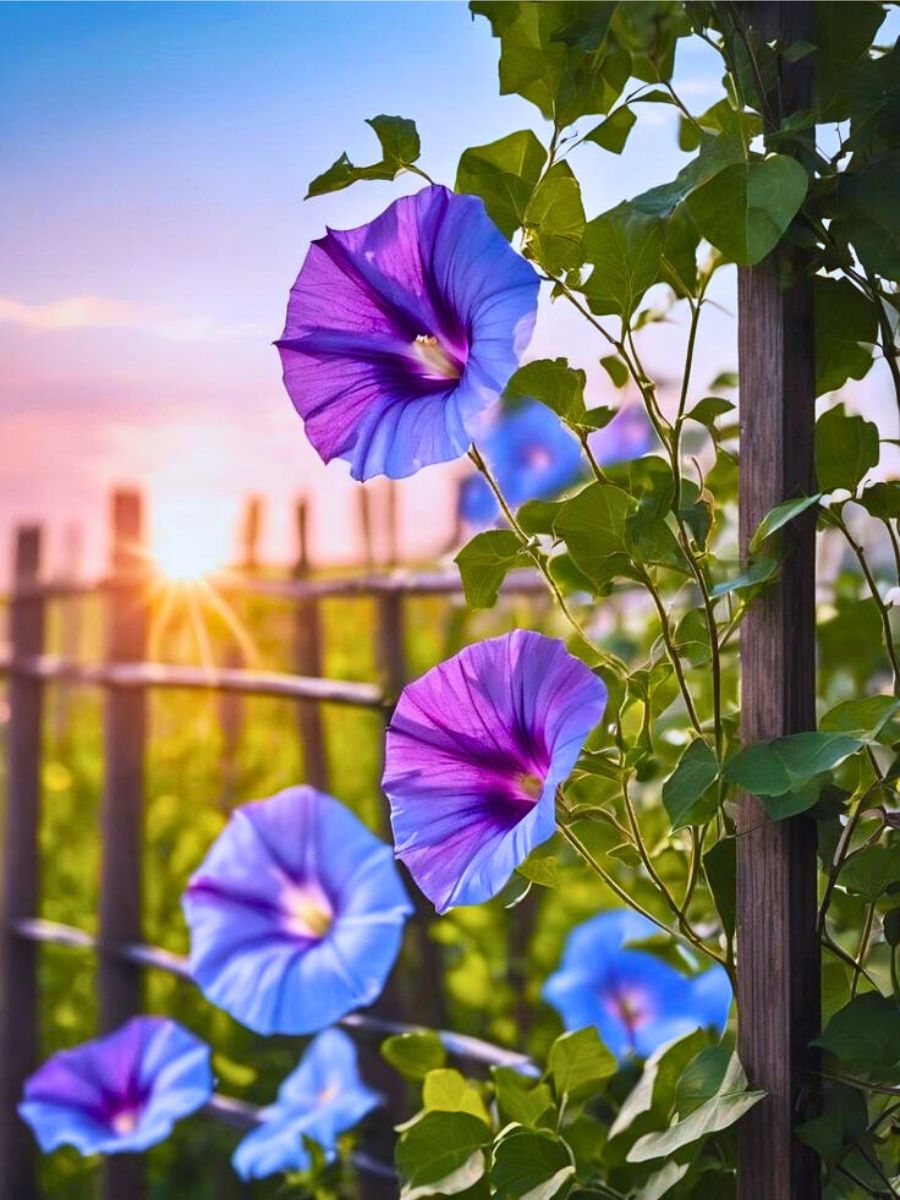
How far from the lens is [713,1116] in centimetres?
67

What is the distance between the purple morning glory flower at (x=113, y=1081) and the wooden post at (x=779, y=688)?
1046mm

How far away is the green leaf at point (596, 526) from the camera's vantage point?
69 centimetres

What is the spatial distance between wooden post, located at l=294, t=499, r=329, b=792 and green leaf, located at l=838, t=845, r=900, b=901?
151cm

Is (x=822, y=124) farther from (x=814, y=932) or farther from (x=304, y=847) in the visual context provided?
(x=304, y=847)

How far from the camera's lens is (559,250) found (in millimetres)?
687

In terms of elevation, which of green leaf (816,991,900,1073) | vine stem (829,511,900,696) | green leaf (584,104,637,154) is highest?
green leaf (584,104,637,154)

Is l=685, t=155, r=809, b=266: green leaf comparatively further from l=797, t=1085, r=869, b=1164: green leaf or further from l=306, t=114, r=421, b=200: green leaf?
l=797, t=1085, r=869, b=1164: green leaf

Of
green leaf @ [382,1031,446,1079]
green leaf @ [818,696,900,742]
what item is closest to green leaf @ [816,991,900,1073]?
green leaf @ [818,696,900,742]

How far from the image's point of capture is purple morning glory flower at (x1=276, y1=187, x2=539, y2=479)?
0.63 metres

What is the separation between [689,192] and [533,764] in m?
0.26

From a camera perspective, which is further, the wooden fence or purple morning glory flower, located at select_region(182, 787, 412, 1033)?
the wooden fence

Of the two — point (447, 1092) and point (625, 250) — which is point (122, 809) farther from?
point (625, 250)

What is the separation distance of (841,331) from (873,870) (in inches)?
9.9

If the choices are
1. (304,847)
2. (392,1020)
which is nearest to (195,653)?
(392,1020)
